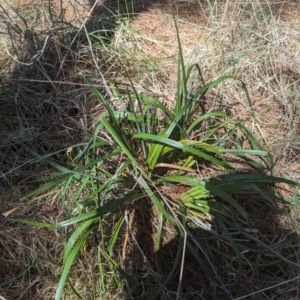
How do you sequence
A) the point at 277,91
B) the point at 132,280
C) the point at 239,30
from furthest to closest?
the point at 239,30 < the point at 277,91 < the point at 132,280

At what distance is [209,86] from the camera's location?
1.93 meters

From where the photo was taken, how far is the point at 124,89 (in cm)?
224

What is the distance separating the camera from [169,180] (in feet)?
5.94

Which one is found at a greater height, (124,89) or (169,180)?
(124,89)

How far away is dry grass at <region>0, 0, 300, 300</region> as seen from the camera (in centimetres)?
175

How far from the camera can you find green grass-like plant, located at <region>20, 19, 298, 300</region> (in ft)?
5.54

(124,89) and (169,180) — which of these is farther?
(124,89)

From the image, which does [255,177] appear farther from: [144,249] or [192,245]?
[144,249]

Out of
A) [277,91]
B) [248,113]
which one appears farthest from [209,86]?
[277,91]

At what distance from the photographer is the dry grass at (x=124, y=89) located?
175cm

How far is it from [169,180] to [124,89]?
65 centimetres

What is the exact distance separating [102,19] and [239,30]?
0.81m

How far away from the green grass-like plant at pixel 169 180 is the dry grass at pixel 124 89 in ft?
0.24

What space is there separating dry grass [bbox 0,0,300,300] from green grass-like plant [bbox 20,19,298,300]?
0.24ft
